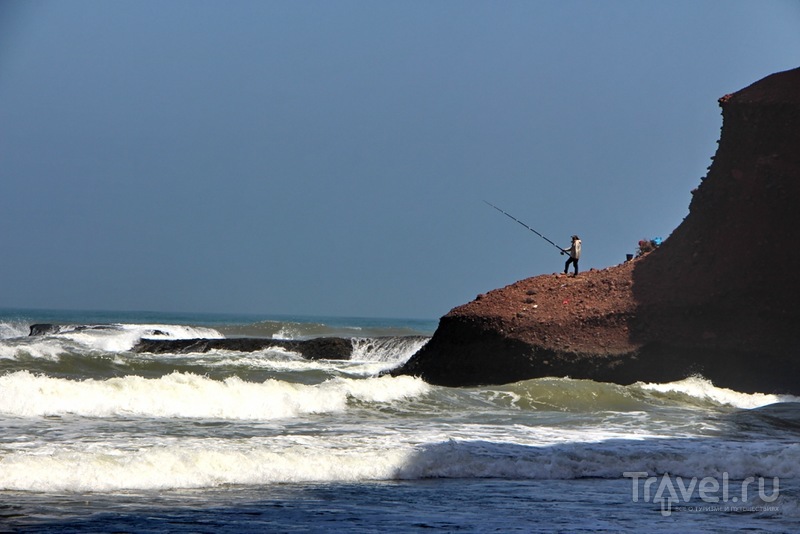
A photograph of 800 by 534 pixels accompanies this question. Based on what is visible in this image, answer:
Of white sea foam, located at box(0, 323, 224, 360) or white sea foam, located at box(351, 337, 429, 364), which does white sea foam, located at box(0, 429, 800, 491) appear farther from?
white sea foam, located at box(351, 337, 429, 364)

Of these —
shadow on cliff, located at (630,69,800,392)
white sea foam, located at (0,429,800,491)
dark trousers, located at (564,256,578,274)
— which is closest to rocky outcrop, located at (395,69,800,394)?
shadow on cliff, located at (630,69,800,392)

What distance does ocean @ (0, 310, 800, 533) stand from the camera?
10.1 metres

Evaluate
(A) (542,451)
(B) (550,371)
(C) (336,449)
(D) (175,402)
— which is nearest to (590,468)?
(A) (542,451)

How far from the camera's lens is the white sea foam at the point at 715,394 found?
21938 millimetres

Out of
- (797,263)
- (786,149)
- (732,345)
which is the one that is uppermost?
(786,149)

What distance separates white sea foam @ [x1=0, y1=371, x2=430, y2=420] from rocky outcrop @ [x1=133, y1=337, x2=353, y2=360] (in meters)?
14.4

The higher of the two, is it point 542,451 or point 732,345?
point 732,345

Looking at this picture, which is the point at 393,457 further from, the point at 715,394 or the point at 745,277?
the point at 745,277

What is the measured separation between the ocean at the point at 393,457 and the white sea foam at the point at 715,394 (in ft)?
0.19

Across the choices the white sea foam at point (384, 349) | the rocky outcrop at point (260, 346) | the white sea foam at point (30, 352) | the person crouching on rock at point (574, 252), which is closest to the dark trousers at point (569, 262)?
the person crouching on rock at point (574, 252)

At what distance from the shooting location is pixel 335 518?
9883mm

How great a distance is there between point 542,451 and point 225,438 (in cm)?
430

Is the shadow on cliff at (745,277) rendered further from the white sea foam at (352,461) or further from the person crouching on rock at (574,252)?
the white sea foam at (352,461)

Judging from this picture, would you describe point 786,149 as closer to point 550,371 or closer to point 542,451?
point 550,371
